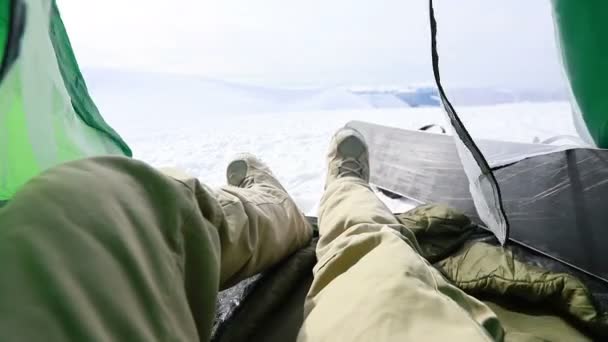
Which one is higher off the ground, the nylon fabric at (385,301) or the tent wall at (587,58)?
the tent wall at (587,58)

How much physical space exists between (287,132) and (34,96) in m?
1.19

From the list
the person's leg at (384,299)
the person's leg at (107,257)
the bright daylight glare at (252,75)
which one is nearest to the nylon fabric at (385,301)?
the person's leg at (384,299)

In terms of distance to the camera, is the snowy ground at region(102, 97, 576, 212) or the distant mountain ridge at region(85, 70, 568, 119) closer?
the snowy ground at region(102, 97, 576, 212)

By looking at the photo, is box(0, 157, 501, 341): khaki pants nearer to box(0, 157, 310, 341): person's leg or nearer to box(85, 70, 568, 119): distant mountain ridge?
box(0, 157, 310, 341): person's leg

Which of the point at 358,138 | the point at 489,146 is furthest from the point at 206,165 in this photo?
the point at 489,146

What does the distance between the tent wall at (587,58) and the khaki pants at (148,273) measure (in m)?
0.46

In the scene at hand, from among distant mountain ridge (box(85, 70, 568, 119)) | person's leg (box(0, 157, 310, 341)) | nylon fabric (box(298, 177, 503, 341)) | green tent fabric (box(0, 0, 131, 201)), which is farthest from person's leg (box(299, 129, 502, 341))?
distant mountain ridge (box(85, 70, 568, 119))

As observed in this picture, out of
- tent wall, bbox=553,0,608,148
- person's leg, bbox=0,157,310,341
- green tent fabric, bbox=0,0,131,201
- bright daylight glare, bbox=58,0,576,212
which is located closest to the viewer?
person's leg, bbox=0,157,310,341

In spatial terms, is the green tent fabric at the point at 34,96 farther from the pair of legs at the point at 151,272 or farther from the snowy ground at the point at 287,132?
the snowy ground at the point at 287,132

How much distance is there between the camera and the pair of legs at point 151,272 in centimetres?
23

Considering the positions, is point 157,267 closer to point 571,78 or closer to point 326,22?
point 571,78

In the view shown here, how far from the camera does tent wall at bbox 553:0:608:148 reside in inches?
24.2

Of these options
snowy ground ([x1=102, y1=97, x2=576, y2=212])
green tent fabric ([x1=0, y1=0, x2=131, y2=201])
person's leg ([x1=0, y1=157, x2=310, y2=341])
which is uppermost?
green tent fabric ([x1=0, y1=0, x2=131, y2=201])

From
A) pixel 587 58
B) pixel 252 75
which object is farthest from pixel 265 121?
pixel 587 58
